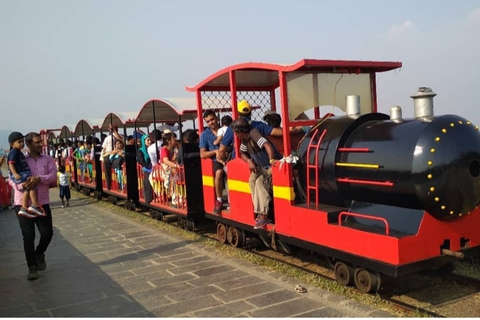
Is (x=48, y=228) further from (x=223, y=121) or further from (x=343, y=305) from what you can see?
(x=343, y=305)

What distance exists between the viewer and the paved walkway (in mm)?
4402

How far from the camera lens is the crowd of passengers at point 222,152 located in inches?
229

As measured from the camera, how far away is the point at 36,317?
4504 mm

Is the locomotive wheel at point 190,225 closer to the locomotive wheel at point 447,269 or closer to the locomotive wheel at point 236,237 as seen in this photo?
the locomotive wheel at point 236,237

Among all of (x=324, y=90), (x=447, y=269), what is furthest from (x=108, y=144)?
(x=447, y=269)

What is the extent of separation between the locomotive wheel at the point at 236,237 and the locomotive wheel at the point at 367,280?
2.38m

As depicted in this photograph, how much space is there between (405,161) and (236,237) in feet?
10.7

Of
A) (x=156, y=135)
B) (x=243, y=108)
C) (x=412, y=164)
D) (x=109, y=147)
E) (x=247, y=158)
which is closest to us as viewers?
(x=412, y=164)

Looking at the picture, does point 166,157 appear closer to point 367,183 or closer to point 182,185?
point 182,185

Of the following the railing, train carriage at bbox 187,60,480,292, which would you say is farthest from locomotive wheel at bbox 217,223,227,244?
the railing

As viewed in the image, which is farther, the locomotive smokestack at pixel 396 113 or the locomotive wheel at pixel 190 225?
the locomotive wheel at pixel 190 225

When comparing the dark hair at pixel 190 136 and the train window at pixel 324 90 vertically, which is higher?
the train window at pixel 324 90

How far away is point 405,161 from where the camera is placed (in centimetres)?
413

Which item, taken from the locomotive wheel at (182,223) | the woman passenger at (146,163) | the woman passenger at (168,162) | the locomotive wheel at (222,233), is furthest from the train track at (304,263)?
the woman passenger at (146,163)
